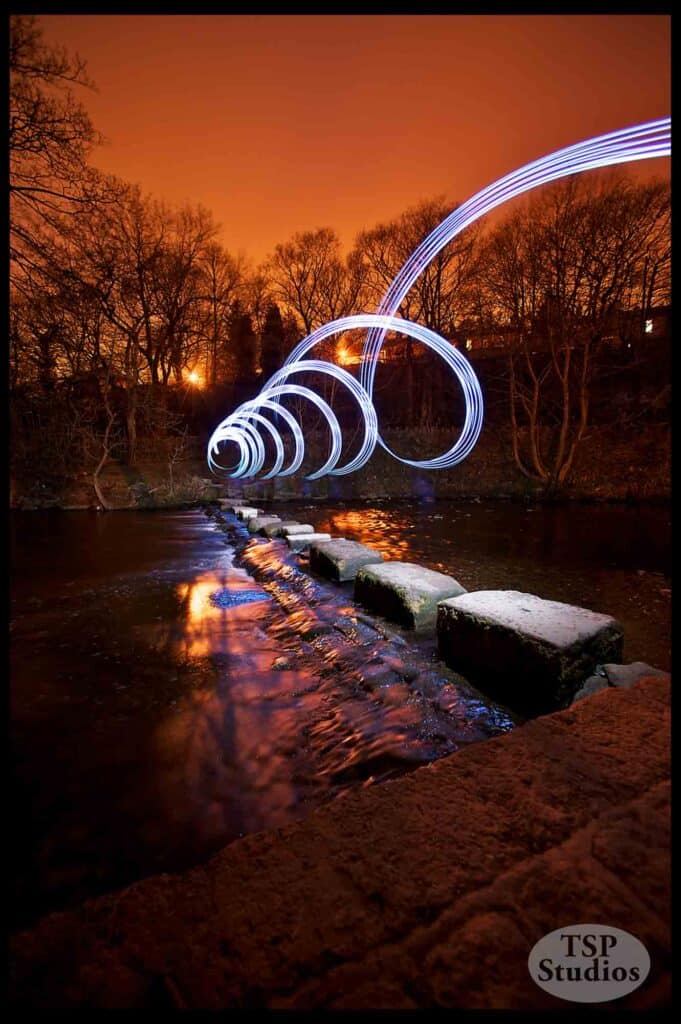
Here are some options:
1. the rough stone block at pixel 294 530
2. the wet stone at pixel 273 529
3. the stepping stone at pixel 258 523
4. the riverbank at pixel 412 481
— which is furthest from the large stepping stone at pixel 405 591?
the riverbank at pixel 412 481

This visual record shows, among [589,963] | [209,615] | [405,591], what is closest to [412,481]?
[209,615]

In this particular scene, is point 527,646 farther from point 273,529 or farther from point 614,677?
point 273,529

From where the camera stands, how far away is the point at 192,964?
46.1 inches

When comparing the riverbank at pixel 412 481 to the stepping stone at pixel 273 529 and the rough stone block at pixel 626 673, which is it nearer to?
the stepping stone at pixel 273 529

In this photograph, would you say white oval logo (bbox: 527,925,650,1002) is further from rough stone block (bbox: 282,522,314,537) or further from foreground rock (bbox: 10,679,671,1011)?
rough stone block (bbox: 282,522,314,537)

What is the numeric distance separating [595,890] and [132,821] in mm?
1941

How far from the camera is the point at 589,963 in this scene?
42.6 inches

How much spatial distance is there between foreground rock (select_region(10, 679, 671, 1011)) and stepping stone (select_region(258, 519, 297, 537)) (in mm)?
7493

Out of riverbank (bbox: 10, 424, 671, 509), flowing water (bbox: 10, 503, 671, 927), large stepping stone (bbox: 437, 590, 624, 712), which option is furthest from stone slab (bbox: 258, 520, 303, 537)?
riverbank (bbox: 10, 424, 671, 509)

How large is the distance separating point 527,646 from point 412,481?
66.5ft

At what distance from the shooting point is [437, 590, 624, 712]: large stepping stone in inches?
107

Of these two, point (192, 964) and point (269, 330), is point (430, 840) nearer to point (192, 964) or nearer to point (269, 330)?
point (192, 964)

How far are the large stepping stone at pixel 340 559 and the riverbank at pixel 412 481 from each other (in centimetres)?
1378

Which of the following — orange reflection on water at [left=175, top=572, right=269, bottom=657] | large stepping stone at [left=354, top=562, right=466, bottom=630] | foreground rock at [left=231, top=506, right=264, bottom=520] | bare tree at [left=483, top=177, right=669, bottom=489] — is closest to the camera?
large stepping stone at [left=354, top=562, right=466, bottom=630]
